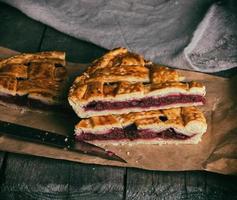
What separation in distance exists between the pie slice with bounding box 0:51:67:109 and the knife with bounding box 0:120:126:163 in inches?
12.5

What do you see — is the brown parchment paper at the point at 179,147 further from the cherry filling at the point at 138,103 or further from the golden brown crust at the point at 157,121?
the cherry filling at the point at 138,103

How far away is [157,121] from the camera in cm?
414

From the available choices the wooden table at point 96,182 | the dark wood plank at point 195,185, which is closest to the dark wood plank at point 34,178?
the wooden table at point 96,182

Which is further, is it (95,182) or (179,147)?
(179,147)

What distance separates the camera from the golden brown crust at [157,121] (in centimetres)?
411

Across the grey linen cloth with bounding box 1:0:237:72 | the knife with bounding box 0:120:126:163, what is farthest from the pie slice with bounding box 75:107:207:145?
the grey linen cloth with bounding box 1:0:237:72

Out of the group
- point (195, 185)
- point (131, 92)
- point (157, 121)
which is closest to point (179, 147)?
point (157, 121)

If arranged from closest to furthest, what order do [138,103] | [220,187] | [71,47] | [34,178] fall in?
[220,187]
[34,178]
[138,103]
[71,47]

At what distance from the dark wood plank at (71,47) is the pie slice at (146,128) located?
1060 millimetres

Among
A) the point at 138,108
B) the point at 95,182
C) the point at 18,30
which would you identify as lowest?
the point at 95,182

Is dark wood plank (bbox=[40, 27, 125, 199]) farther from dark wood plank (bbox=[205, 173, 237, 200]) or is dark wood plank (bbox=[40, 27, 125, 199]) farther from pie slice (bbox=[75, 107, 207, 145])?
dark wood plank (bbox=[205, 173, 237, 200])

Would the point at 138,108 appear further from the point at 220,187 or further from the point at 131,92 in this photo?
the point at 220,187

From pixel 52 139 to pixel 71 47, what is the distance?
1.37 m

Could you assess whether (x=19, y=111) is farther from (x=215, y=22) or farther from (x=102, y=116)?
(x=215, y=22)
